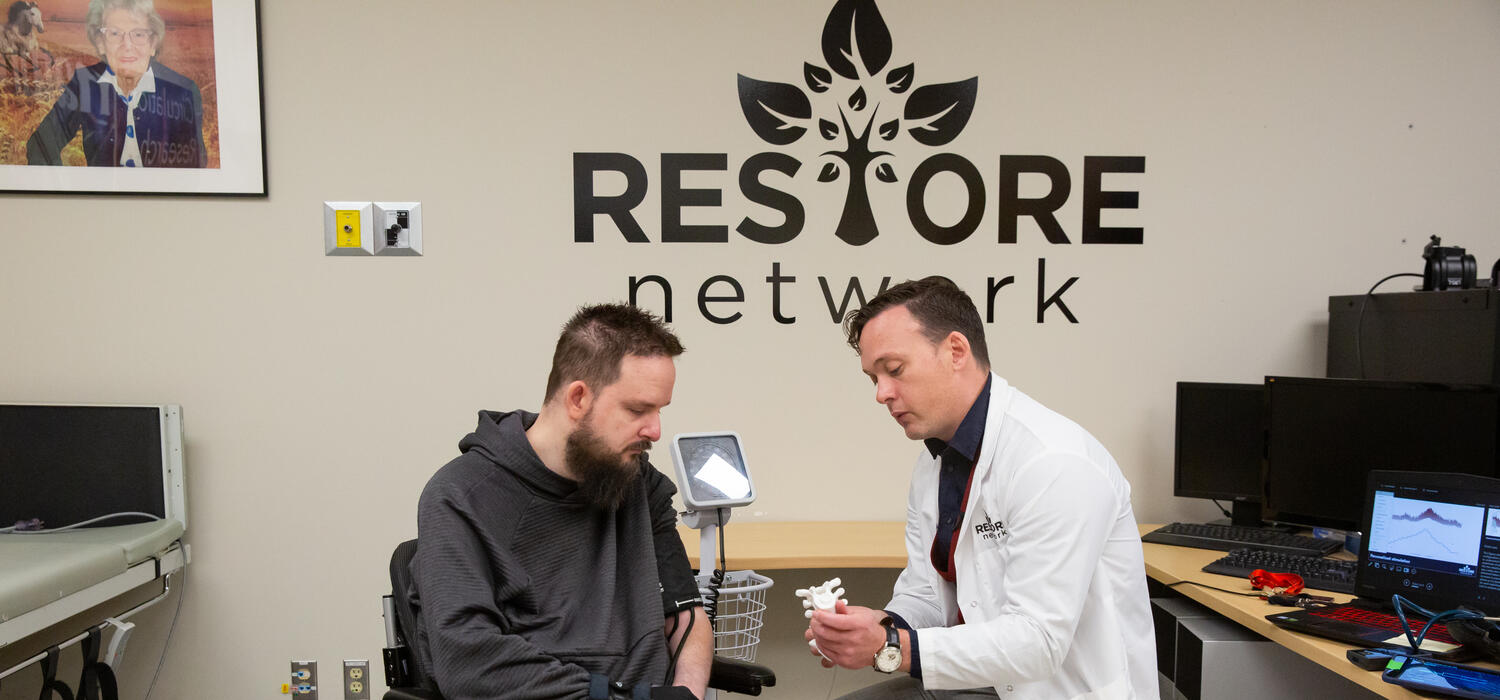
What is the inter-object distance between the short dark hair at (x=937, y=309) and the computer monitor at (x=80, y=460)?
2096 mm

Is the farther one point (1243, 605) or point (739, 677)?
point (1243, 605)

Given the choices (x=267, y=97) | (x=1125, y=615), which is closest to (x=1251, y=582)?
(x=1125, y=615)

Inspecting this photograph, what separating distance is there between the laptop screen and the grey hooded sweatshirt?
1.40 meters

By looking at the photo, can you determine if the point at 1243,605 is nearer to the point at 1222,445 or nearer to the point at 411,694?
the point at 1222,445

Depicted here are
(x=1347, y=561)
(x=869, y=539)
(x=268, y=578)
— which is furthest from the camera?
(x=268, y=578)

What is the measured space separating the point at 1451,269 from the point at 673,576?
7.52 feet

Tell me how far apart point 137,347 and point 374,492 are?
0.82 meters

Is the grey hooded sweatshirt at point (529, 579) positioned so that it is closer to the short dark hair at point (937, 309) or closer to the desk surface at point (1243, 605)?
the short dark hair at point (937, 309)

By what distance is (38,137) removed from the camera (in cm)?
278

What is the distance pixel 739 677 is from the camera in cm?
183

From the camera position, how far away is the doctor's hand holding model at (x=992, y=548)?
1630 millimetres

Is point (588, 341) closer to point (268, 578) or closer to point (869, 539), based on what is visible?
point (869, 539)

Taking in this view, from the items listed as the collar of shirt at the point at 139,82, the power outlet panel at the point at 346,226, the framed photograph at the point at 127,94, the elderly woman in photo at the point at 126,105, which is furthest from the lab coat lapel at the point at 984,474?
the collar of shirt at the point at 139,82

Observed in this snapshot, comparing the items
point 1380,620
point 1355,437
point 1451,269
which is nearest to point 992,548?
point 1380,620
